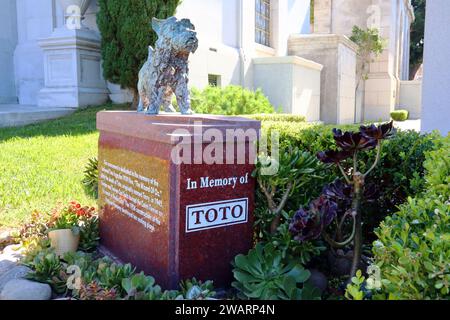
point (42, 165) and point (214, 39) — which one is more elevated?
point (214, 39)

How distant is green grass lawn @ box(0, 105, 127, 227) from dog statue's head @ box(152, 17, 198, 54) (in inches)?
90.4

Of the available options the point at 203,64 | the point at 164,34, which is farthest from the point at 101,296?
the point at 203,64

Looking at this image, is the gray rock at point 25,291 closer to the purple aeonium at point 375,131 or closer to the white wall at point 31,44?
the purple aeonium at point 375,131

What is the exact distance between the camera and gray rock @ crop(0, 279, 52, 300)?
2.85 m

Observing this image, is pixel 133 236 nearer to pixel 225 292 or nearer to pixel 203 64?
pixel 225 292

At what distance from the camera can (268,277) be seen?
111 inches

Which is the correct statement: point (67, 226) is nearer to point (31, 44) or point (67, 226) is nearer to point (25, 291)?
point (25, 291)

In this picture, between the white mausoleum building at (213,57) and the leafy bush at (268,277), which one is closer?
the leafy bush at (268,277)

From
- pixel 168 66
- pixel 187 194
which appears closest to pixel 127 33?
pixel 168 66

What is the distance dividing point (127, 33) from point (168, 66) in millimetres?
7626

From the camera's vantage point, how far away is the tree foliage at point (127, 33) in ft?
34.9

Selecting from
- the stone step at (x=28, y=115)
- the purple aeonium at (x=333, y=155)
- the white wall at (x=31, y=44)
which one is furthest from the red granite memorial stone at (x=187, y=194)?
the white wall at (x=31, y=44)

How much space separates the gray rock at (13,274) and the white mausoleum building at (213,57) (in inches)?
348
